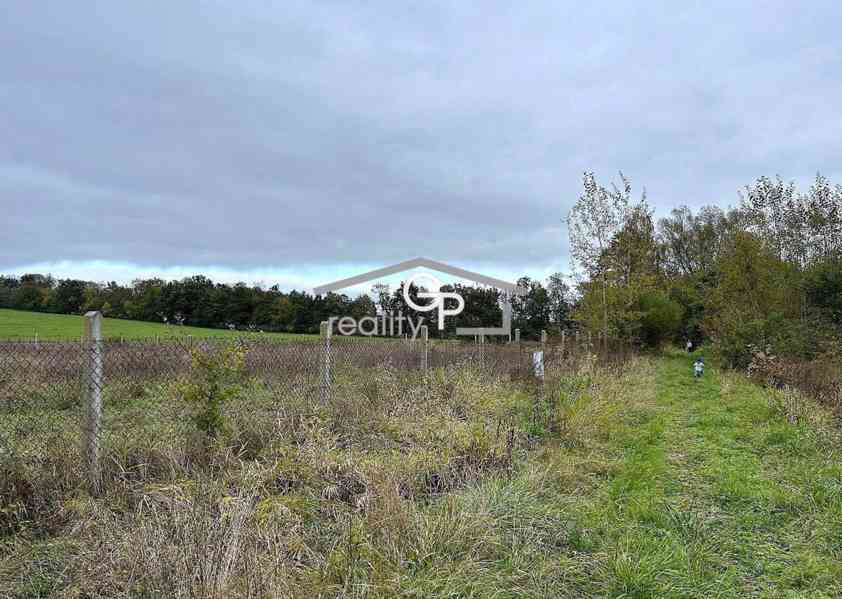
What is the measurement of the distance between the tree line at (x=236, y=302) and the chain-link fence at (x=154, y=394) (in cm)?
1611

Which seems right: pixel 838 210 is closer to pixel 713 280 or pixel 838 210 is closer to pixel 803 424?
pixel 713 280

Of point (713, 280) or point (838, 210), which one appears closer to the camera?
point (838, 210)

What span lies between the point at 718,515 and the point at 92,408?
13.8ft

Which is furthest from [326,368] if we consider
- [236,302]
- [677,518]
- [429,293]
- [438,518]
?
[236,302]

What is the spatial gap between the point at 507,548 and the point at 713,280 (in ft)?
Result: 94.5

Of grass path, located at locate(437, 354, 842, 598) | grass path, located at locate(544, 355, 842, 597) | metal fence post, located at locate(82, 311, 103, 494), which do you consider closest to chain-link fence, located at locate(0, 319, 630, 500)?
metal fence post, located at locate(82, 311, 103, 494)

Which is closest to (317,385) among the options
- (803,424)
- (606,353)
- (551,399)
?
(551,399)

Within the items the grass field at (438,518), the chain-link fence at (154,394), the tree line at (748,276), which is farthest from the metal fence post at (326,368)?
the tree line at (748,276)

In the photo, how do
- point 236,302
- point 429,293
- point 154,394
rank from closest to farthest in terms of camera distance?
point 154,394, point 429,293, point 236,302

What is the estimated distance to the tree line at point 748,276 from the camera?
575 inches

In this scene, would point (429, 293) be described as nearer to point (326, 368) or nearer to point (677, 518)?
point (326, 368)

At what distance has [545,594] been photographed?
2.48 metres

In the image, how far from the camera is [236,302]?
3316 cm

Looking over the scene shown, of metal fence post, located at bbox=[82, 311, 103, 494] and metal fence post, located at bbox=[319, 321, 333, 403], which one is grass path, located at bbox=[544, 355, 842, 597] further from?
metal fence post, located at bbox=[82, 311, 103, 494]
